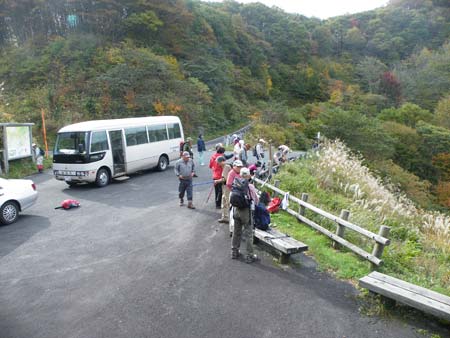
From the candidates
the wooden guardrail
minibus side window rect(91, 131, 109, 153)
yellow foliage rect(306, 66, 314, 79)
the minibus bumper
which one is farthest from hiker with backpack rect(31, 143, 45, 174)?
yellow foliage rect(306, 66, 314, 79)

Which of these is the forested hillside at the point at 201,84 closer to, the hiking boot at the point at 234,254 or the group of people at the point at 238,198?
the group of people at the point at 238,198

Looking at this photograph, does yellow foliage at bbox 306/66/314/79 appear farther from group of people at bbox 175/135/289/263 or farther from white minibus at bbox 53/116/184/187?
group of people at bbox 175/135/289/263

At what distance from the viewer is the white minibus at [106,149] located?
12758 mm

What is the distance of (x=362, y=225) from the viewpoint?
8297 millimetres

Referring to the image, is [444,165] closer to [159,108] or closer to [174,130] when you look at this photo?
[159,108]

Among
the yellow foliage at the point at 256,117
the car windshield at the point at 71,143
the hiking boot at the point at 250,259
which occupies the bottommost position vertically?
the hiking boot at the point at 250,259

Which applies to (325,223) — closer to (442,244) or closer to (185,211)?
(442,244)

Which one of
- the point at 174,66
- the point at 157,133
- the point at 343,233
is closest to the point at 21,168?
the point at 157,133

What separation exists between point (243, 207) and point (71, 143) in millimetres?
9199

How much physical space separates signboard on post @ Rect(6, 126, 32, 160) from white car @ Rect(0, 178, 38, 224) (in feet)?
21.9

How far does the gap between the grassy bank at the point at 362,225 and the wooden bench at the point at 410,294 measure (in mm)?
848

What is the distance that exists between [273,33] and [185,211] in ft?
241

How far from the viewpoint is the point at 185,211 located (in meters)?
10.0

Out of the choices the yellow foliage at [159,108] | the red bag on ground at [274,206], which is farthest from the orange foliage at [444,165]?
the red bag on ground at [274,206]
